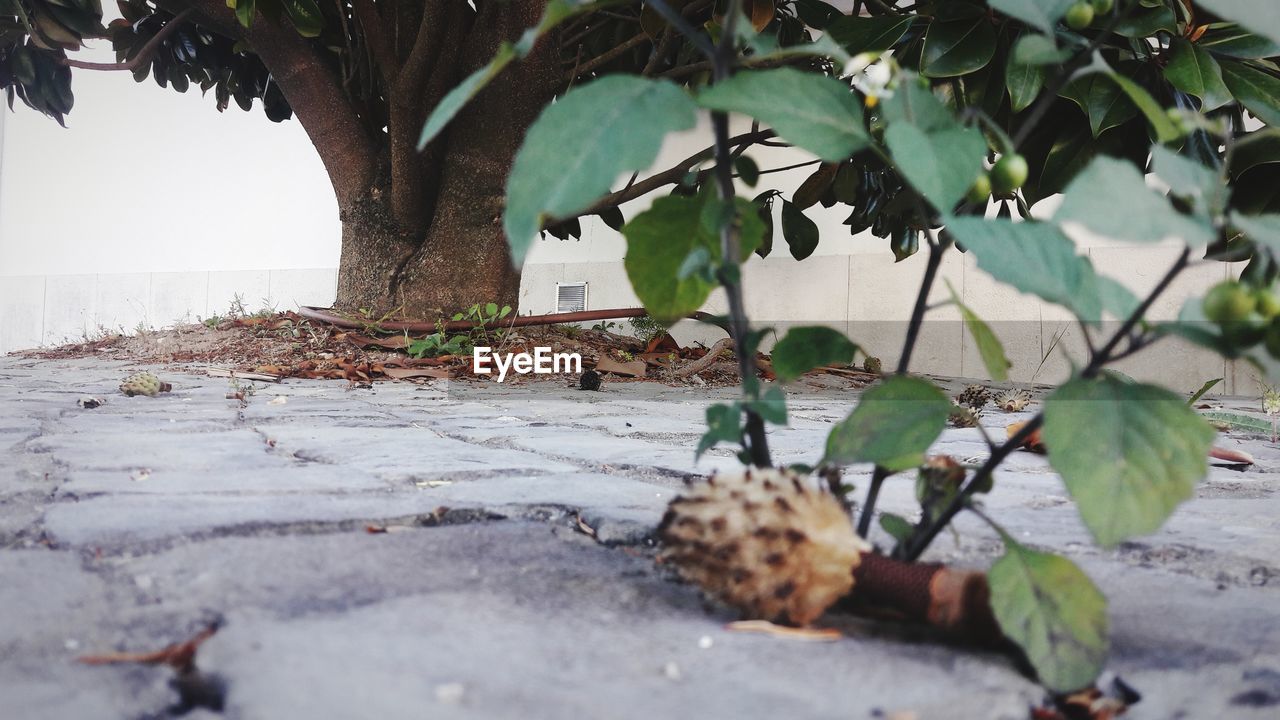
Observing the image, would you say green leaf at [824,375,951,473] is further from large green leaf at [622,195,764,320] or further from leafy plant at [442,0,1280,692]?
large green leaf at [622,195,764,320]

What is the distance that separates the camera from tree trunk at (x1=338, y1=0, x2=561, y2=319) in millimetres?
3424

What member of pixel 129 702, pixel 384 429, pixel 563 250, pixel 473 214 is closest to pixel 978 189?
pixel 129 702

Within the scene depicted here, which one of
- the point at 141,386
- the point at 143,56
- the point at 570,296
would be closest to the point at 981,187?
the point at 141,386

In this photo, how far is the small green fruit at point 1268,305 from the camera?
388 mm

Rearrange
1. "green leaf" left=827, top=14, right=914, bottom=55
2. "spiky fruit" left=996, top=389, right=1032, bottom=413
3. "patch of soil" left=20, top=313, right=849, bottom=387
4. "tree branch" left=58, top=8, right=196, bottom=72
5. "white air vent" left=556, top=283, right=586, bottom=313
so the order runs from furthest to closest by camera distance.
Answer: "white air vent" left=556, top=283, right=586, bottom=313 → "tree branch" left=58, top=8, right=196, bottom=72 → "patch of soil" left=20, top=313, right=849, bottom=387 → "spiky fruit" left=996, top=389, right=1032, bottom=413 → "green leaf" left=827, top=14, right=914, bottom=55

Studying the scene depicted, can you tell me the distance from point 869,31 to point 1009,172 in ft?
4.81

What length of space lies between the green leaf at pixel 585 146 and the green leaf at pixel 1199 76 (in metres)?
1.34

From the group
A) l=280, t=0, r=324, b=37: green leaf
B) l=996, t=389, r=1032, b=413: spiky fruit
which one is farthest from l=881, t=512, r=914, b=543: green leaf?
l=280, t=0, r=324, b=37: green leaf

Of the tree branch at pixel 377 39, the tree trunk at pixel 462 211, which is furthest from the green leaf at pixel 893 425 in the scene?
the tree branch at pixel 377 39

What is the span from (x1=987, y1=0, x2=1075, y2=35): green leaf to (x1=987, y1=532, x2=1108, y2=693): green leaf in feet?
1.02

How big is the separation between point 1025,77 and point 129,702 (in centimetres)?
171

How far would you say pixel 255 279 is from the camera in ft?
21.8

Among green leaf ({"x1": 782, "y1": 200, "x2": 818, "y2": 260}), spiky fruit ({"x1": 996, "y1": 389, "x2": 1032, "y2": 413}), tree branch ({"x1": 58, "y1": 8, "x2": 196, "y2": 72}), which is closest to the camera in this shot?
spiky fruit ({"x1": 996, "y1": 389, "x2": 1032, "y2": 413})

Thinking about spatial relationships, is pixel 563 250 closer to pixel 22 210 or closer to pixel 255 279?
pixel 255 279
